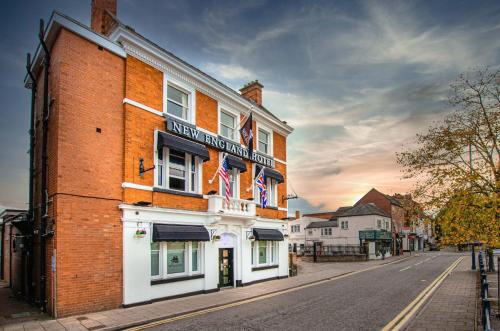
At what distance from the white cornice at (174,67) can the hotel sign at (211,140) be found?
2352 millimetres

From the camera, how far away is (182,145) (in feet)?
52.3

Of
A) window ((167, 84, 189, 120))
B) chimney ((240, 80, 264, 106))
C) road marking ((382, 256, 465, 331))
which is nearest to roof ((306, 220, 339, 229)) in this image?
chimney ((240, 80, 264, 106))

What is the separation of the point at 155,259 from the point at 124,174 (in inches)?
155

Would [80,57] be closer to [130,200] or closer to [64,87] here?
[64,87]

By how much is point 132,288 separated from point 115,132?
20.6ft

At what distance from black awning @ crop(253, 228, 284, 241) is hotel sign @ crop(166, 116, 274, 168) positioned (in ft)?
14.2

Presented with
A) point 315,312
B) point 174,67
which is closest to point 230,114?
point 174,67

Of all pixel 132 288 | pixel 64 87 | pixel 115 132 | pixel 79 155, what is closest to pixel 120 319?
pixel 132 288

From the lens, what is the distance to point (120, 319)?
37.7 ft

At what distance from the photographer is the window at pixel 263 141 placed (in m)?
23.8

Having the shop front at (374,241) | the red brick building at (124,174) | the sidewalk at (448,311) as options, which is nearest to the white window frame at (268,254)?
the red brick building at (124,174)

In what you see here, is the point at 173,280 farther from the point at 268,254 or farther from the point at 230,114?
the point at 230,114

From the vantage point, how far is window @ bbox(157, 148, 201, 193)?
1590cm

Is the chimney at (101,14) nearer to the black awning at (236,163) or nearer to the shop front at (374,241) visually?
the black awning at (236,163)
